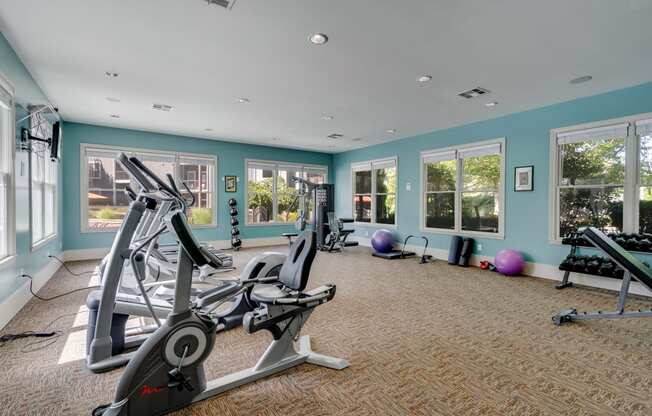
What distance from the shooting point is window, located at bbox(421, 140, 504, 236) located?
605cm

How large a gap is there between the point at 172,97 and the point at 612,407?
5.70m

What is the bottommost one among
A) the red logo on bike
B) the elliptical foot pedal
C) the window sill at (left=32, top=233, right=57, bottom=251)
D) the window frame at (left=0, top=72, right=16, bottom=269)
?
the elliptical foot pedal

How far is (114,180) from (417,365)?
709 cm

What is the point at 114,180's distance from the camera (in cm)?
687

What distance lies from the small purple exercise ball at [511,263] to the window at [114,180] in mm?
6267

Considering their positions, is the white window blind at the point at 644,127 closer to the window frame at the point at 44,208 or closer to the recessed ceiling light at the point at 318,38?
the recessed ceiling light at the point at 318,38

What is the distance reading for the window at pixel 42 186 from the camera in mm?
4184

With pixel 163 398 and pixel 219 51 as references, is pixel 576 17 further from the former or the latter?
pixel 163 398

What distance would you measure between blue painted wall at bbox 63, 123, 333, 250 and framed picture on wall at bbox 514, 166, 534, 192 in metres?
5.53

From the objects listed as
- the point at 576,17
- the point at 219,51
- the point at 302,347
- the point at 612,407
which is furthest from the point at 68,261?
the point at 576,17

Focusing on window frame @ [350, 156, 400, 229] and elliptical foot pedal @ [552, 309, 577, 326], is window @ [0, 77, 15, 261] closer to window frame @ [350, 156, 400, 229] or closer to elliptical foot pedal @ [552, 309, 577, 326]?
elliptical foot pedal @ [552, 309, 577, 326]

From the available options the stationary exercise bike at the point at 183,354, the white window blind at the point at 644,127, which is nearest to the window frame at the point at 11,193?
the stationary exercise bike at the point at 183,354

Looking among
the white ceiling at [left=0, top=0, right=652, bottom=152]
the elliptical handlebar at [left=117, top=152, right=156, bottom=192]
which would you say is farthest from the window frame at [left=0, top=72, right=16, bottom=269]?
the elliptical handlebar at [left=117, top=152, right=156, bottom=192]

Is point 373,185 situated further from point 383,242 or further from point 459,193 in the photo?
point 459,193
